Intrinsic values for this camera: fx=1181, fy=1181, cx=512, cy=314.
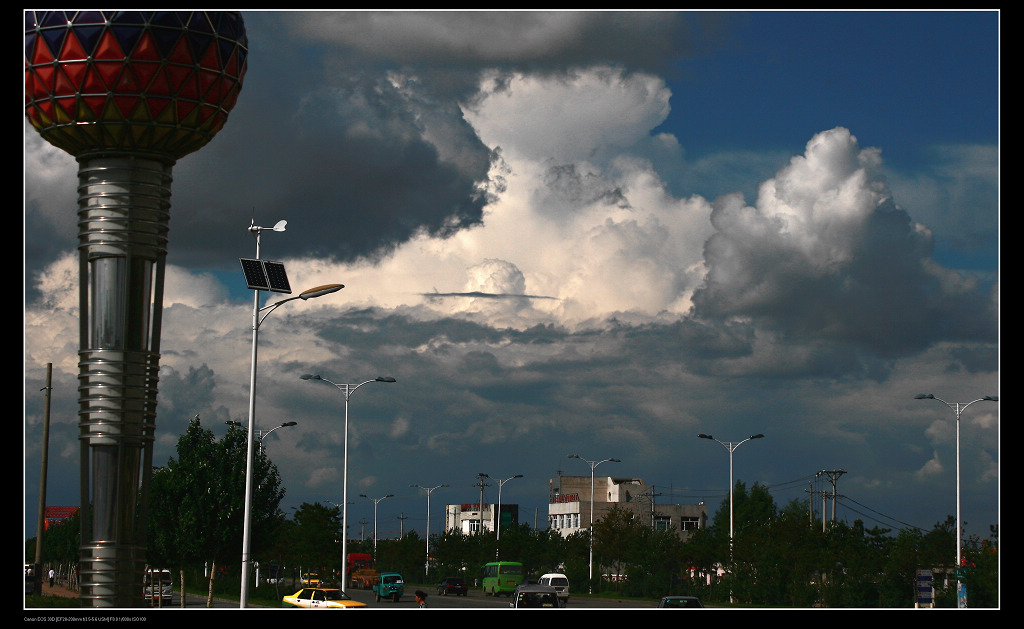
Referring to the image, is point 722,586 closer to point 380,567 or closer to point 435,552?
point 435,552

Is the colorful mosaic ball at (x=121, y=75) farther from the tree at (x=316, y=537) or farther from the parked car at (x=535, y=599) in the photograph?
the tree at (x=316, y=537)

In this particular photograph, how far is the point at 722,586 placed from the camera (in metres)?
65.4

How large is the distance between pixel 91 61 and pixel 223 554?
93.4ft

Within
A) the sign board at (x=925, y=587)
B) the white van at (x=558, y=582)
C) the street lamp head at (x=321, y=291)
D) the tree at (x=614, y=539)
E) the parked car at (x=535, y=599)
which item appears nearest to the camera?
the street lamp head at (x=321, y=291)

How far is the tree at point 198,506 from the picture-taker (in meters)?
52.2

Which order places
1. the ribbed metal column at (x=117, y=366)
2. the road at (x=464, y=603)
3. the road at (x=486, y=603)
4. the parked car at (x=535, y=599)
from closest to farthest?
the ribbed metal column at (x=117, y=366) → the parked car at (x=535, y=599) → the road at (x=464, y=603) → the road at (x=486, y=603)

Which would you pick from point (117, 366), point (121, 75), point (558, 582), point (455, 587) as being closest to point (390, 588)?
point (455, 587)

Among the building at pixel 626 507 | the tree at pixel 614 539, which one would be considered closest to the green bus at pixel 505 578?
the tree at pixel 614 539

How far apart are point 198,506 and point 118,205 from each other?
24.4m

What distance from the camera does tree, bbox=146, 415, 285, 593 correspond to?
171 feet

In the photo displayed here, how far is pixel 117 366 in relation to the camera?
99.6 ft

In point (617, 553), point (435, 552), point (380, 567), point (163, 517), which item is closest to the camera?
point (163, 517)

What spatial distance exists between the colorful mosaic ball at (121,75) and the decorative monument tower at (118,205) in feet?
0.09
